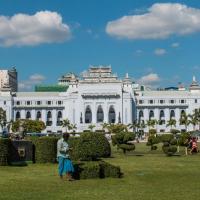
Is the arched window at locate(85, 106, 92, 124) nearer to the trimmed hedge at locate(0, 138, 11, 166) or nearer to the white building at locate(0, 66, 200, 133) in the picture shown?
the white building at locate(0, 66, 200, 133)

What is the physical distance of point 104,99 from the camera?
15862 cm

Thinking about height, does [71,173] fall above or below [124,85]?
below

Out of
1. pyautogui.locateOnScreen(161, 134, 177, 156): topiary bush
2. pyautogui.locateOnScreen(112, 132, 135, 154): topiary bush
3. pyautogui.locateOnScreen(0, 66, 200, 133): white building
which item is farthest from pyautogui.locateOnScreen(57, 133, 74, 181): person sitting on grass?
pyautogui.locateOnScreen(0, 66, 200, 133): white building

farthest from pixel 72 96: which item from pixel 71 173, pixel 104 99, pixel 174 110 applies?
pixel 71 173

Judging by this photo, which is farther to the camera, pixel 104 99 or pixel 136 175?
pixel 104 99

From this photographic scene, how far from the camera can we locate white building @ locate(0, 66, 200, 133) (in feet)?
519

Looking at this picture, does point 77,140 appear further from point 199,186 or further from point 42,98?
point 42,98

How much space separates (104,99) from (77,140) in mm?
128562

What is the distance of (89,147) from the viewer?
2973 cm

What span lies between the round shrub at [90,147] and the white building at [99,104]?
122803 mm

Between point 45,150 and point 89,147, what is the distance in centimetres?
257

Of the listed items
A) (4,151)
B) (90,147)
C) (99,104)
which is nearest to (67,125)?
(99,104)

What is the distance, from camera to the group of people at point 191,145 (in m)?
41.1

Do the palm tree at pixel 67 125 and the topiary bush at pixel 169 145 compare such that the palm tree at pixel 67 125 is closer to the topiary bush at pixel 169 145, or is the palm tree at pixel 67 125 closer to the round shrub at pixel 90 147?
the topiary bush at pixel 169 145
